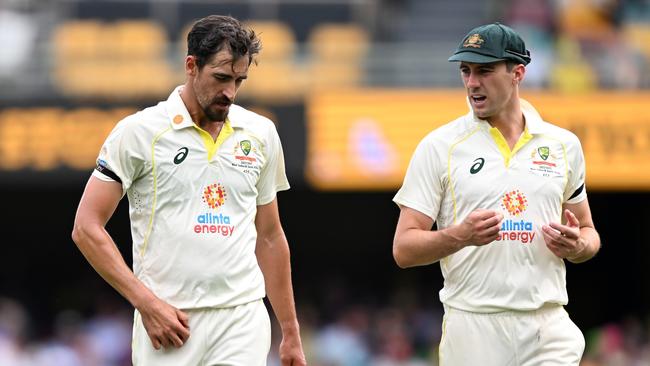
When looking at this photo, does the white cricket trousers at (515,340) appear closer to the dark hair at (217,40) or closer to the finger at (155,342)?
the finger at (155,342)

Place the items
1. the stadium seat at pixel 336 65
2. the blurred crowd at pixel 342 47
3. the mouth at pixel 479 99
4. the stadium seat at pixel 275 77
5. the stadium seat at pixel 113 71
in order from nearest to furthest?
the mouth at pixel 479 99 → the stadium seat at pixel 275 77 → the stadium seat at pixel 113 71 → the blurred crowd at pixel 342 47 → the stadium seat at pixel 336 65

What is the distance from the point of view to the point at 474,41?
6.10 m

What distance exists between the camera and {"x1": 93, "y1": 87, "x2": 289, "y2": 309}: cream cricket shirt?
5852 millimetres

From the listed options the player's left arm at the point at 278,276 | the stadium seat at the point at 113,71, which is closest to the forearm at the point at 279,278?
the player's left arm at the point at 278,276

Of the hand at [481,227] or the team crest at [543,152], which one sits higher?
the team crest at [543,152]

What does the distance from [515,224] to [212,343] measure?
1.42 metres

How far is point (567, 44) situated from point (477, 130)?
458 inches

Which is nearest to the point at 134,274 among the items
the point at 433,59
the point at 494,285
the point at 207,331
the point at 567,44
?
the point at 207,331

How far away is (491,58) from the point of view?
6.04 meters

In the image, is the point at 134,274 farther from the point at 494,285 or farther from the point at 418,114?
the point at 418,114

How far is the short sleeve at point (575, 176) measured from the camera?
6.23 m

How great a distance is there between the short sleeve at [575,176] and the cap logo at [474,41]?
645 mm

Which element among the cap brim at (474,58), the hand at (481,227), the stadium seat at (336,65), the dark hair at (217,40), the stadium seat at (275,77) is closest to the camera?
the hand at (481,227)

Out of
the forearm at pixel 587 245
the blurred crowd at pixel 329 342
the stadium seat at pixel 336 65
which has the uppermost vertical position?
the forearm at pixel 587 245
